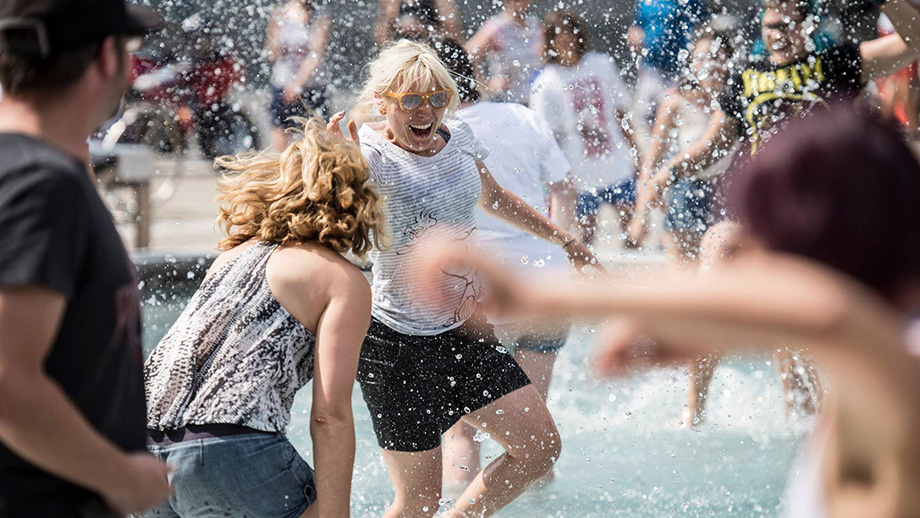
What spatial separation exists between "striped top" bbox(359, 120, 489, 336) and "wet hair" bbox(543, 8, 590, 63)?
2.33 m

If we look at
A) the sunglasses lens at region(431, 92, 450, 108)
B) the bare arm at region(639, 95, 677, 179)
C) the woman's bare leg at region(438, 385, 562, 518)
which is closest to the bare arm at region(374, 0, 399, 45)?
the bare arm at region(639, 95, 677, 179)

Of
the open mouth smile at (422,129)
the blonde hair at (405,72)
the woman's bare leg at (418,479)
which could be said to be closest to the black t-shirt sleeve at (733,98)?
the blonde hair at (405,72)

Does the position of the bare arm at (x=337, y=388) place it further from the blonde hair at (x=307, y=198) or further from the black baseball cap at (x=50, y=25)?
the black baseball cap at (x=50, y=25)

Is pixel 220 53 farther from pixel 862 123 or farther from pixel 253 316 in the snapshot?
pixel 862 123

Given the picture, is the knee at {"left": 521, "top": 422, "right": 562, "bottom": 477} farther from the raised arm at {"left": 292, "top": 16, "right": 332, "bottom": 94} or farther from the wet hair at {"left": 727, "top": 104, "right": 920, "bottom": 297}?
the raised arm at {"left": 292, "top": 16, "right": 332, "bottom": 94}

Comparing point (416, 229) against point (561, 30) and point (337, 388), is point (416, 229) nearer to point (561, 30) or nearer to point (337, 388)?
point (337, 388)

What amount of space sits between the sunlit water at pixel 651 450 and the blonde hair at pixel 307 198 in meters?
1.28

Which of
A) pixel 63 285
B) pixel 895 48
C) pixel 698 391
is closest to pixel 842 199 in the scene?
pixel 63 285

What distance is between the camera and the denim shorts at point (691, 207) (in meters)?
5.30

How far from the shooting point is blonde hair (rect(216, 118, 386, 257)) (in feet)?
8.29

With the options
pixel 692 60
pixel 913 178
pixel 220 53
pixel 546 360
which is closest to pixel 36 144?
pixel 913 178

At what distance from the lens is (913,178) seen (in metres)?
1.21

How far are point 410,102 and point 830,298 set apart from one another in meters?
2.39

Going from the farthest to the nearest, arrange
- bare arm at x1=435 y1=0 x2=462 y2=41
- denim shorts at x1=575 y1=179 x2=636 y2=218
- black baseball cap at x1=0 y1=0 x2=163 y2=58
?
denim shorts at x1=575 y1=179 x2=636 y2=218 < bare arm at x1=435 y1=0 x2=462 y2=41 < black baseball cap at x1=0 y1=0 x2=163 y2=58
